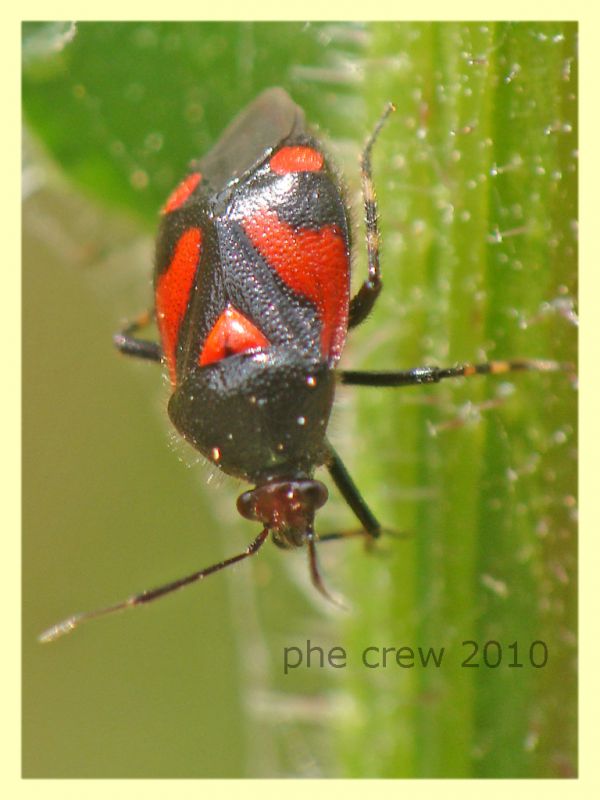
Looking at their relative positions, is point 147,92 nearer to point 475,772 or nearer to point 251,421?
point 251,421

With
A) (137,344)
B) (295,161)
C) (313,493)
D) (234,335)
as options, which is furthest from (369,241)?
(137,344)

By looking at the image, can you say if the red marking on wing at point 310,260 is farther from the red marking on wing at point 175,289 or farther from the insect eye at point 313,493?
the insect eye at point 313,493

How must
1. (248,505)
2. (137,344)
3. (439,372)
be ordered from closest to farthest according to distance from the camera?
(439,372) < (248,505) < (137,344)

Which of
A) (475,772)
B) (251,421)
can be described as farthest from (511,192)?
(475,772)

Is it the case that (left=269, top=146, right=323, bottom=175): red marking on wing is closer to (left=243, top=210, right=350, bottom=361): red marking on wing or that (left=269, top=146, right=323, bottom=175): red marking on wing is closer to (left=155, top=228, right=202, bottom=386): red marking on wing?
(left=243, top=210, right=350, bottom=361): red marking on wing

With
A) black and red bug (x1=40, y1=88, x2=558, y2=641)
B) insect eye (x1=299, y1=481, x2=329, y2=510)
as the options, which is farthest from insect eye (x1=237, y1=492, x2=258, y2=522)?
insect eye (x1=299, y1=481, x2=329, y2=510)

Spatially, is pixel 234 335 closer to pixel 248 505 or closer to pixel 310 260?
pixel 310 260
